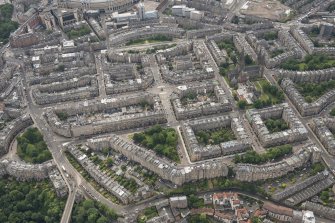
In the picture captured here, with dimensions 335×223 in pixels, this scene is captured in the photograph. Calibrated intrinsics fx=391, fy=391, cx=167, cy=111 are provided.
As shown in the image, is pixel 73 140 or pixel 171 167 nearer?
pixel 171 167

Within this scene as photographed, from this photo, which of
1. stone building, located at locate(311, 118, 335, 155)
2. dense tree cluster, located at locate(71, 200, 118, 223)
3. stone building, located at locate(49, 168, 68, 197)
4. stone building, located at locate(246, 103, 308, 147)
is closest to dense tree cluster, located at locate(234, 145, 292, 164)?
stone building, located at locate(246, 103, 308, 147)

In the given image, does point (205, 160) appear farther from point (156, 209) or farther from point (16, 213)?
point (16, 213)

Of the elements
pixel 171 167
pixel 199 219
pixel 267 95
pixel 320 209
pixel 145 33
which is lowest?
pixel 320 209

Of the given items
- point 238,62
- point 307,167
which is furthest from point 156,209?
point 238,62

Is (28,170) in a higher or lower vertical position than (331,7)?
lower

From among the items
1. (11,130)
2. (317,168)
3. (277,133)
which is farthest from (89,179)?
(317,168)

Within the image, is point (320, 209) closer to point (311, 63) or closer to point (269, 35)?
point (311, 63)

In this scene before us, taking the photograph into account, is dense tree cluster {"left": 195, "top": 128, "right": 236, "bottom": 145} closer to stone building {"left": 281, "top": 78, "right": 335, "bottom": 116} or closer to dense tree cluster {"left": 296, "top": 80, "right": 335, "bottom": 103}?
stone building {"left": 281, "top": 78, "right": 335, "bottom": 116}
